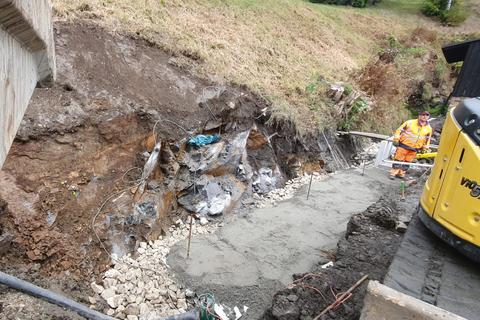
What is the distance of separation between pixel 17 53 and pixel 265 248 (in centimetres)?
673

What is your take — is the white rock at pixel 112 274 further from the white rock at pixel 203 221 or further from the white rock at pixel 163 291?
the white rock at pixel 203 221

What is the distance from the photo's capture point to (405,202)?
621 centimetres

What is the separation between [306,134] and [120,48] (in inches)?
219

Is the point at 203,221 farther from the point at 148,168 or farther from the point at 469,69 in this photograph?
the point at 469,69

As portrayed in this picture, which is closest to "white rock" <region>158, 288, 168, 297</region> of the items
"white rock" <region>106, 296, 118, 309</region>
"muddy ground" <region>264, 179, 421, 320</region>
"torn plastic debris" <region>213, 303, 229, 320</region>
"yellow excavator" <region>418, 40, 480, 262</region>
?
"white rock" <region>106, 296, 118, 309</region>

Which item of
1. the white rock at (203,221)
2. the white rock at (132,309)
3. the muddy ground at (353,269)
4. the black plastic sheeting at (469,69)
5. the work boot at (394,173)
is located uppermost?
the black plastic sheeting at (469,69)

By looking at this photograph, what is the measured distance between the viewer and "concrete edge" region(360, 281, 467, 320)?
247cm

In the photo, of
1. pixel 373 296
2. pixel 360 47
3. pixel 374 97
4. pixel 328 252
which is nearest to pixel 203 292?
pixel 328 252

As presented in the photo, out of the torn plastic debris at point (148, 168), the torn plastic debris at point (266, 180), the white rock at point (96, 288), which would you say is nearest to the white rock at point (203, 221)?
the torn plastic debris at point (148, 168)

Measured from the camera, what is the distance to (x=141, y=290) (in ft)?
19.6

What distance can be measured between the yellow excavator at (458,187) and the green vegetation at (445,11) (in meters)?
27.7

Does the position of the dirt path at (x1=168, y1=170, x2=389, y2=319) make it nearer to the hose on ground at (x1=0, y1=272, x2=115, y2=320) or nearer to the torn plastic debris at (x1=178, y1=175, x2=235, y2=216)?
the torn plastic debris at (x1=178, y1=175, x2=235, y2=216)

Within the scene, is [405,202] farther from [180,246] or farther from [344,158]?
[344,158]

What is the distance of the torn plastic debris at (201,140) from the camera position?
830 cm
